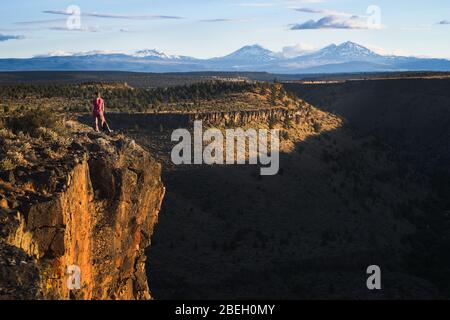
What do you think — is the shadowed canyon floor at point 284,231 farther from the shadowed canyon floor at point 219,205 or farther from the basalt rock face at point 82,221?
the basalt rock face at point 82,221

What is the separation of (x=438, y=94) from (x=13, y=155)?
65369 millimetres

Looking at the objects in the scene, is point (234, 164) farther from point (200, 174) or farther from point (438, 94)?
point (438, 94)

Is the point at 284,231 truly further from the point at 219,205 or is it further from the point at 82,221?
the point at 82,221

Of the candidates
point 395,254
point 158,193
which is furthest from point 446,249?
point 158,193

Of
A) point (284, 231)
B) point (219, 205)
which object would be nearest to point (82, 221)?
point (284, 231)

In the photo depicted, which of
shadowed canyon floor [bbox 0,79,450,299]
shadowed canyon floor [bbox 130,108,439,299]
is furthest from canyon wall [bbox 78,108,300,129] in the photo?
shadowed canyon floor [bbox 130,108,439,299]

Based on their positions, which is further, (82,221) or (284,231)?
(284,231)

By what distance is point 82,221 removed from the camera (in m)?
13.9

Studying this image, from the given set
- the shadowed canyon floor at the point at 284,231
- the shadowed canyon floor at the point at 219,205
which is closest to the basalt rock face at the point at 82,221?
the shadowed canyon floor at the point at 219,205

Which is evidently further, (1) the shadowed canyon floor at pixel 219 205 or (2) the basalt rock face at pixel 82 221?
(1) the shadowed canyon floor at pixel 219 205

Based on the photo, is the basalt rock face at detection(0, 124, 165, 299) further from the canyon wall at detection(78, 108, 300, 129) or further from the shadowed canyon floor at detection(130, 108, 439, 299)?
the canyon wall at detection(78, 108, 300, 129)

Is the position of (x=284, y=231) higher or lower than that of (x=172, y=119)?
lower

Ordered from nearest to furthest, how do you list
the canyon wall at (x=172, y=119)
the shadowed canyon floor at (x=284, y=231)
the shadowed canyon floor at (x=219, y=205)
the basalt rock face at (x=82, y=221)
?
the basalt rock face at (x=82, y=221), the shadowed canyon floor at (x=219, y=205), the shadowed canyon floor at (x=284, y=231), the canyon wall at (x=172, y=119)

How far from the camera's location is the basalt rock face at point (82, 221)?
10.8 m
